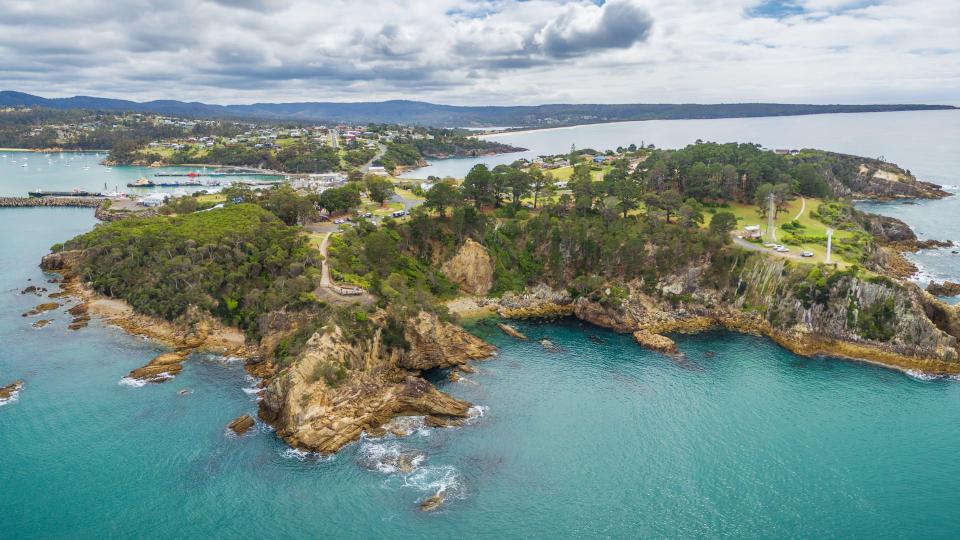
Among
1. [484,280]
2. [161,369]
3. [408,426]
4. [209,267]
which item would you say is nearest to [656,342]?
[484,280]

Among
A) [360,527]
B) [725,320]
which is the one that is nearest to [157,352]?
[360,527]

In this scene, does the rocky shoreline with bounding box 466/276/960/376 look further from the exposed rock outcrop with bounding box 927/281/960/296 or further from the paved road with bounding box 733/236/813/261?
the exposed rock outcrop with bounding box 927/281/960/296

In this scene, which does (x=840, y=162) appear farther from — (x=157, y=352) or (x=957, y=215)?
(x=157, y=352)

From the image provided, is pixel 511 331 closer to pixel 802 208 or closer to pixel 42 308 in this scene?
pixel 42 308

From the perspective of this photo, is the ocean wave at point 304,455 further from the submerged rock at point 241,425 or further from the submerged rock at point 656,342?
the submerged rock at point 656,342

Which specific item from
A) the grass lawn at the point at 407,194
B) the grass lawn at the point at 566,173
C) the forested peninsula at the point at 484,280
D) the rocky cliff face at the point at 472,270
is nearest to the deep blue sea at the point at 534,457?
the forested peninsula at the point at 484,280
